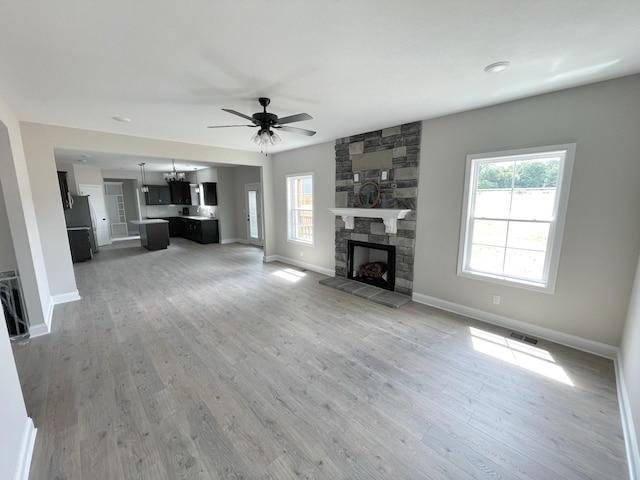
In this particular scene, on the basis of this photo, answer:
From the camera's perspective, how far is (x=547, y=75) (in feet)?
7.64

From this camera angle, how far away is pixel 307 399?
6.91ft

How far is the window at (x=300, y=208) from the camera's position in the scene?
226 inches

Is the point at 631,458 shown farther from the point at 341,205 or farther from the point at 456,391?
the point at 341,205

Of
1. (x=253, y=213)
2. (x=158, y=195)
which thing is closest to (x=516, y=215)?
(x=253, y=213)

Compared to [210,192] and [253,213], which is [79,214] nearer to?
[210,192]

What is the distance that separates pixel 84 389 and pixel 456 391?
10.4 ft

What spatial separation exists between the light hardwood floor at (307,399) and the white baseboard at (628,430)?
0.04 meters

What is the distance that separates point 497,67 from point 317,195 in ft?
→ 11.8

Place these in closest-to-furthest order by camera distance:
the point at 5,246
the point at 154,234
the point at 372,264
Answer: the point at 5,246 → the point at 372,264 → the point at 154,234

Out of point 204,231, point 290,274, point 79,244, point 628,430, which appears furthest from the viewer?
point 204,231

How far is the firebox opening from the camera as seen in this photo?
433cm

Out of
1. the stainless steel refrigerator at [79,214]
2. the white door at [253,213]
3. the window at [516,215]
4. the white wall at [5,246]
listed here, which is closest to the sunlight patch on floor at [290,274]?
the window at [516,215]

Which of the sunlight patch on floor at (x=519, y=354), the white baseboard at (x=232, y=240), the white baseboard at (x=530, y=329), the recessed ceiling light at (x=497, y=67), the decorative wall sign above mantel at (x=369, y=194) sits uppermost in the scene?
the recessed ceiling light at (x=497, y=67)

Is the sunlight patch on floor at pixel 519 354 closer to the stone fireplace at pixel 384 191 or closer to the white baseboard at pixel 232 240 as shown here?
the stone fireplace at pixel 384 191
